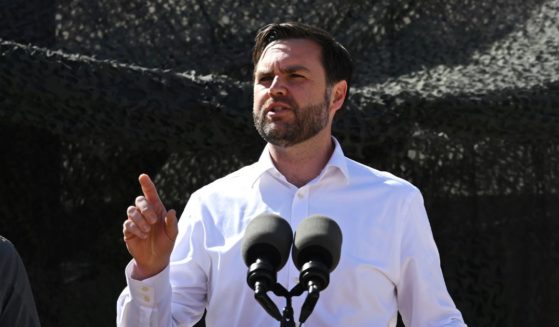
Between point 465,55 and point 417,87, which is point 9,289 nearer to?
point 417,87

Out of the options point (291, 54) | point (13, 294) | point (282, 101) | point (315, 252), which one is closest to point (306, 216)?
point (282, 101)

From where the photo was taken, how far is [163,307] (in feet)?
7.54

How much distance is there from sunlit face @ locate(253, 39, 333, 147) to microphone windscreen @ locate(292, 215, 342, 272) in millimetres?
590

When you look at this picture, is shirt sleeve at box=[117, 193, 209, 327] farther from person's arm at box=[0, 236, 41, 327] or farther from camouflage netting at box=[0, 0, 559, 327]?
camouflage netting at box=[0, 0, 559, 327]

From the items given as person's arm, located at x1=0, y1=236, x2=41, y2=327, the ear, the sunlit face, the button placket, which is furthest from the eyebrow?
person's arm, located at x1=0, y1=236, x2=41, y2=327

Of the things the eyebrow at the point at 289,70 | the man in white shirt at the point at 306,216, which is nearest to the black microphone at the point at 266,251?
the man in white shirt at the point at 306,216

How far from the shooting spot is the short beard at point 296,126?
8.21 ft

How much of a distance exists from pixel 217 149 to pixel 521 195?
1.17m

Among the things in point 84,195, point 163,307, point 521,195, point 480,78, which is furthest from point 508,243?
point 163,307

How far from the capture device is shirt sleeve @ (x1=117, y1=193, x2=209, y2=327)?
2266 mm

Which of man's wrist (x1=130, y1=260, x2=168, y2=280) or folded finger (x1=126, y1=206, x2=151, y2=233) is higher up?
folded finger (x1=126, y1=206, x2=151, y2=233)

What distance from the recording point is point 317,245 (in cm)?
192

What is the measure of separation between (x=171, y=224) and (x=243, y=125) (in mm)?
1461

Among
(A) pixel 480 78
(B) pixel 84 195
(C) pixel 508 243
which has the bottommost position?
(C) pixel 508 243
